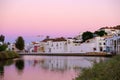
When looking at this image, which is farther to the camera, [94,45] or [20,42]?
[20,42]

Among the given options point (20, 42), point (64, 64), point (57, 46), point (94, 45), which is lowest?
point (64, 64)

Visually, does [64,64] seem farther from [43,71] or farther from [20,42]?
[20,42]

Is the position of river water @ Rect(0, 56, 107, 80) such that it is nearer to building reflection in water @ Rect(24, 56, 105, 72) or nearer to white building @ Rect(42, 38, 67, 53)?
building reflection in water @ Rect(24, 56, 105, 72)

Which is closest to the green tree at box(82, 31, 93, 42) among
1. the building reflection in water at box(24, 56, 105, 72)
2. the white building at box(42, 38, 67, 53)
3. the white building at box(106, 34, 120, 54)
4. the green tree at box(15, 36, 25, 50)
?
the white building at box(42, 38, 67, 53)

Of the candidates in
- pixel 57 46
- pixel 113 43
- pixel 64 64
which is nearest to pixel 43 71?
pixel 64 64

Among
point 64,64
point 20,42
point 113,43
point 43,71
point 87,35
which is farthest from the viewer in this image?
point 20,42

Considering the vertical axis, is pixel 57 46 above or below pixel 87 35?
below

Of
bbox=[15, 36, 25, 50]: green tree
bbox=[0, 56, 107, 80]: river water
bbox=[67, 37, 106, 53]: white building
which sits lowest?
bbox=[0, 56, 107, 80]: river water

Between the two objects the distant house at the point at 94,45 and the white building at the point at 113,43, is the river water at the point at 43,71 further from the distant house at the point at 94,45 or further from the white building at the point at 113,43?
the distant house at the point at 94,45

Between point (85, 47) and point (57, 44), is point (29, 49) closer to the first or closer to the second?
point (57, 44)

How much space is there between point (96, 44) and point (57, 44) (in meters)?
17.5

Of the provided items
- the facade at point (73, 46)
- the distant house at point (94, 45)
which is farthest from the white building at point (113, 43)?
the facade at point (73, 46)

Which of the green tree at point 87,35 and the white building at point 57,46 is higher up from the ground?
the green tree at point 87,35

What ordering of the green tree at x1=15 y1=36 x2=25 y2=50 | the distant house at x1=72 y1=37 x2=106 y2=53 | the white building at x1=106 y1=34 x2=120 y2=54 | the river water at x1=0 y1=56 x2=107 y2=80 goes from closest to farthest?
the river water at x1=0 y1=56 x2=107 y2=80
the white building at x1=106 y1=34 x2=120 y2=54
the distant house at x1=72 y1=37 x2=106 y2=53
the green tree at x1=15 y1=36 x2=25 y2=50
